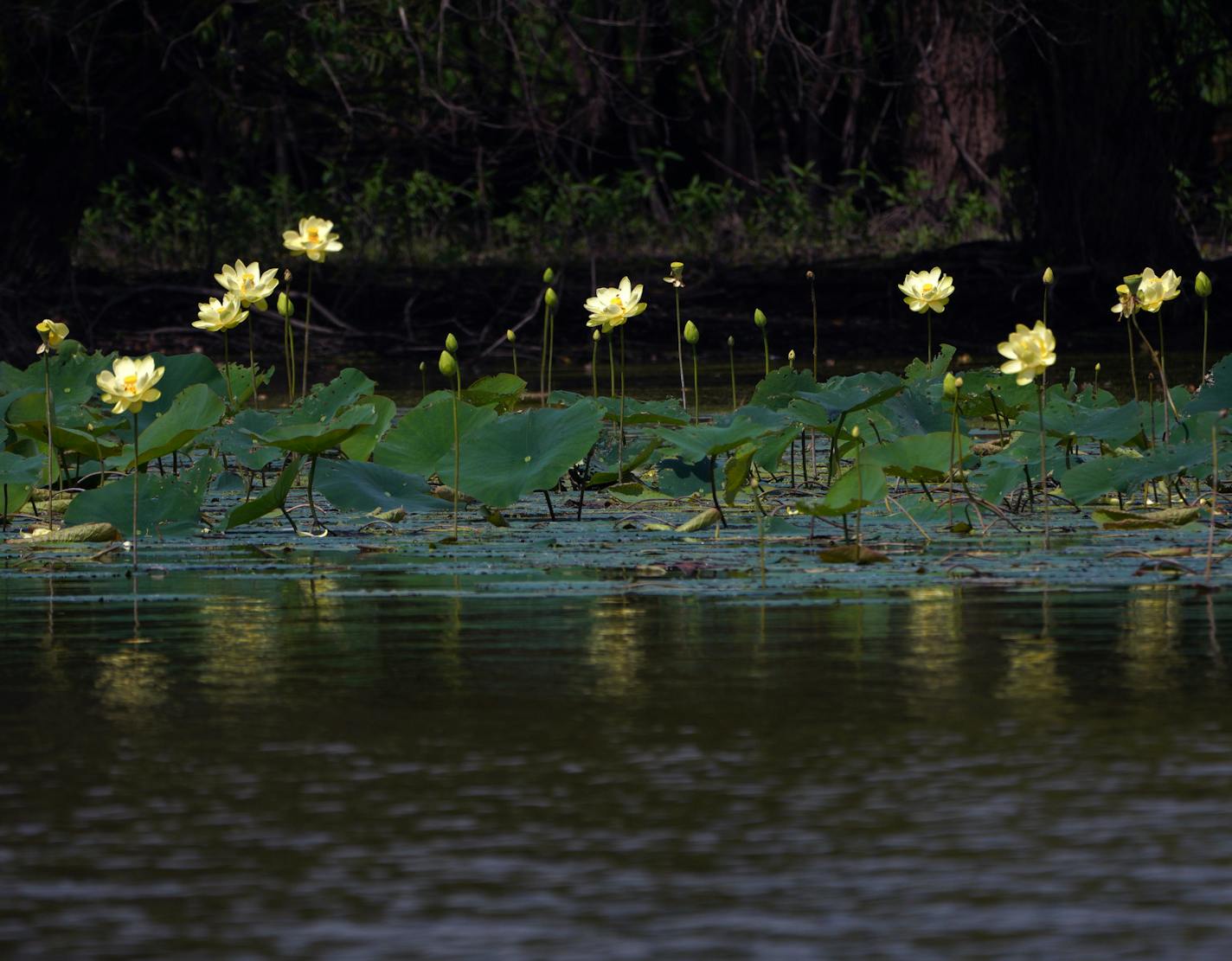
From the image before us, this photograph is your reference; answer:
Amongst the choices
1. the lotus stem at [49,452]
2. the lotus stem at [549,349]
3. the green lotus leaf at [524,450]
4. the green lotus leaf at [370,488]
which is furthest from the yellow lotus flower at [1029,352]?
the lotus stem at [49,452]

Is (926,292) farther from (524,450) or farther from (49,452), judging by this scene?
(49,452)

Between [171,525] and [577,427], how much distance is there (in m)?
0.73

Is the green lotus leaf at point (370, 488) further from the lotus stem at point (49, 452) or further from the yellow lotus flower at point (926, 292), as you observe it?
the yellow lotus flower at point (926, 292)

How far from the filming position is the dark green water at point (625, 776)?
159cm

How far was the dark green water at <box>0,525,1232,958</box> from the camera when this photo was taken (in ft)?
5.21

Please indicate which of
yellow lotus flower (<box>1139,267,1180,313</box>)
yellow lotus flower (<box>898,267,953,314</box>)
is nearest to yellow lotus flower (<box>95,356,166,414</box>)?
yellow lotus flower (<box>898,267,953,314</box>)

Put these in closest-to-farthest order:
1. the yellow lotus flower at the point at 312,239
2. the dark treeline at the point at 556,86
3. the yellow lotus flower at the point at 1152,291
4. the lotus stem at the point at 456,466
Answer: the lotus stem at the point at 456,466, the yellow lotus flower at the point at 1152,291, the yellow lotus flower at the point at 312,239, the dark treeline at the point at 556,86

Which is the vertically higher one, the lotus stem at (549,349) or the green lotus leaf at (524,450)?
the lotus stem at (549,349)

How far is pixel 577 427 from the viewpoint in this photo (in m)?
4.18

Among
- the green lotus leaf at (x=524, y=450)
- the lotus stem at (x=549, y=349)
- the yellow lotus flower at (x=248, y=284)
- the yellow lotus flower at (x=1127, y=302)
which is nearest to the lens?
the green lotus leaf at (x=524, y=450)

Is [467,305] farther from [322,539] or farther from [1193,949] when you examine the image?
[1193,949]

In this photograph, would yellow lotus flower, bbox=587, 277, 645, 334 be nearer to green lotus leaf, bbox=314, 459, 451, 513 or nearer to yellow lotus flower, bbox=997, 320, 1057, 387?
green lotus leaf, bbox=314, 459, 451, 513

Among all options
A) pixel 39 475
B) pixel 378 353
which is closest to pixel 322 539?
pixel 39 475

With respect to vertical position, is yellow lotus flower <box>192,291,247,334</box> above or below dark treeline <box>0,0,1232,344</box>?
below
